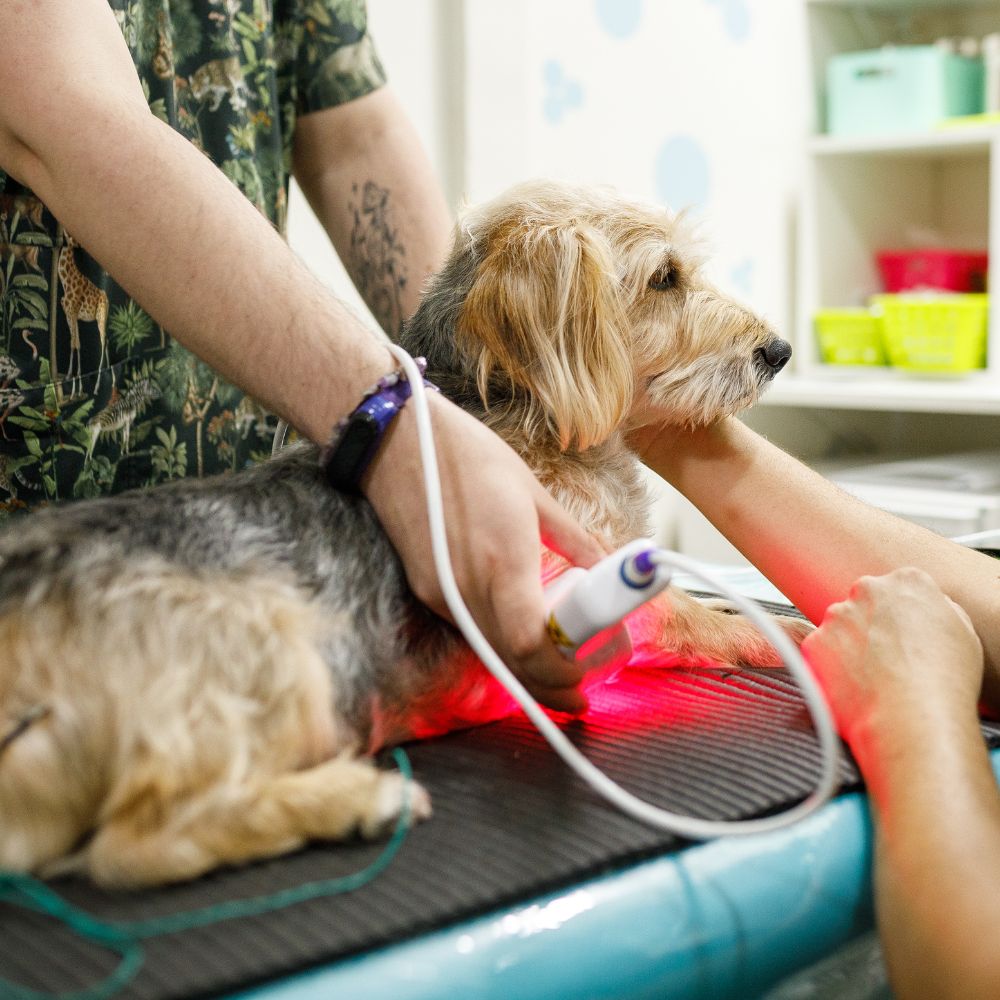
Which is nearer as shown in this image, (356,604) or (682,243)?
(356,604)

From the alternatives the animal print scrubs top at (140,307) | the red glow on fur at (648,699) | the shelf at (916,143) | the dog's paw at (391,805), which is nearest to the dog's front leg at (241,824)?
the dog's paw at (391,805)

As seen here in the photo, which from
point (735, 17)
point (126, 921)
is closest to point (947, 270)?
point (735, 17)

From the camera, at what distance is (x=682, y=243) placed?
135 cm

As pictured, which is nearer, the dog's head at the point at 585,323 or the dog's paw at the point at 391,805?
the dog's paw at the point at 391,805

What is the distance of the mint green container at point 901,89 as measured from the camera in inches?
123

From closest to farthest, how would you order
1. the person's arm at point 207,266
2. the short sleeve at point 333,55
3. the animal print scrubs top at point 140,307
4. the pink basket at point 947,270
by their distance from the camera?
the person's arm at point 207,266 → the animal print scrubs top at point 140,307 → the short sleeve at point 333,55 → the pink basket at point 947,270

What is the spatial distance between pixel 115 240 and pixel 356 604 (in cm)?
36

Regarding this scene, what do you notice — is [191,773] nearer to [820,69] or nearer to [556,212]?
[556,212]

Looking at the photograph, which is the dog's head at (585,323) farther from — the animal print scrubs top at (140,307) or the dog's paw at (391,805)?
the dog's paw at (391,805)

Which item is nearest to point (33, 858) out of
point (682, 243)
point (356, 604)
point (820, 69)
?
point (356, 604)

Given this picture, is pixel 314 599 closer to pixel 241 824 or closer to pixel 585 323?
pixel 241 824

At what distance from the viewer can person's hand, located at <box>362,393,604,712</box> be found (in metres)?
0.90

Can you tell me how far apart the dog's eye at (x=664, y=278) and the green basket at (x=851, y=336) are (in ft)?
6.57

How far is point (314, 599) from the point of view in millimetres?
917
